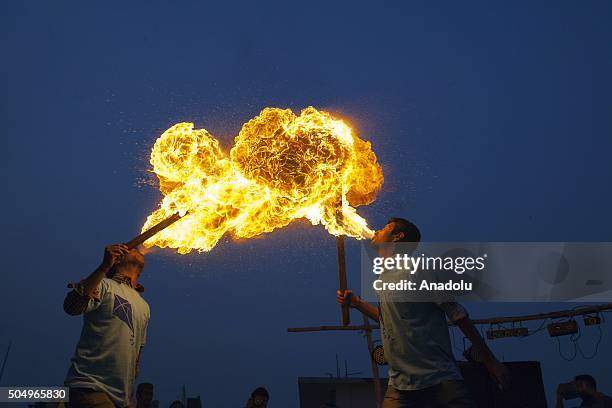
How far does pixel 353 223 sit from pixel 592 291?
1182 centimetres

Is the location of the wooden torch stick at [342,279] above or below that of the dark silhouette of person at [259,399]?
above

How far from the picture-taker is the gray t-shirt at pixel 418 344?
419 centimetres

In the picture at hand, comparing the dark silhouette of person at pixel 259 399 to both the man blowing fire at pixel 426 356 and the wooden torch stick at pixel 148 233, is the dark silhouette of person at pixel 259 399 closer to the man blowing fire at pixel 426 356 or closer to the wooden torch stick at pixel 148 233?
the wooden torch stick at pixel 148 233

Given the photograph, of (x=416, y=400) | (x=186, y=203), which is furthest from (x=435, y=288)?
(x=186, y=203)

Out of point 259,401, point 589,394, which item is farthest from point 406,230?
point 259,401

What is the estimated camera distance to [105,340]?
424 centimetres

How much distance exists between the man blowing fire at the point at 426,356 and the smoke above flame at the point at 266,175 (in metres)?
2.25

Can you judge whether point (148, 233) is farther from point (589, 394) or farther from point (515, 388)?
point (515, 388)

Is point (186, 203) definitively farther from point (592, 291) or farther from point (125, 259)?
point (592, 291)

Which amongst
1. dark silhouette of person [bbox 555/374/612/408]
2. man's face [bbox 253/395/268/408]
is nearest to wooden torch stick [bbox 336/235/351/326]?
man's face [bbox 253/395/268/408]

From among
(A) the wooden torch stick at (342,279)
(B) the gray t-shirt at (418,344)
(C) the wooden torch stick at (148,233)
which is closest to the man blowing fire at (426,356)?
(B) the gray t-shirt at (418,344)

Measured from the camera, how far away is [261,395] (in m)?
9.86

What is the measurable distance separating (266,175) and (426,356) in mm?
3690

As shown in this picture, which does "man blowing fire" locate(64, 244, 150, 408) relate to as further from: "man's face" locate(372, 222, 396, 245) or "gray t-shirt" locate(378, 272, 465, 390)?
"man's face" locate(372, 222, 396, 245)
